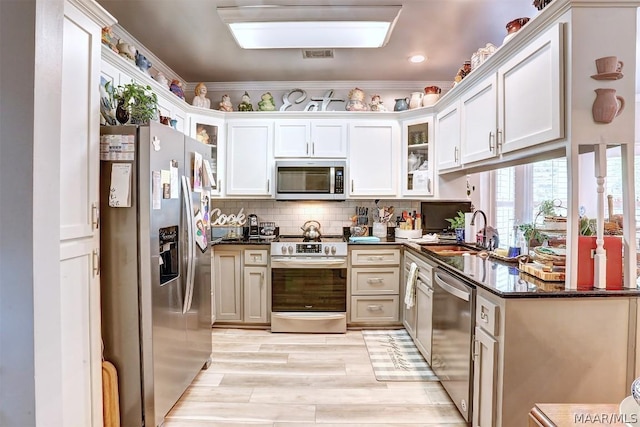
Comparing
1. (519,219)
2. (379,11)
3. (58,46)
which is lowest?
(519,219)

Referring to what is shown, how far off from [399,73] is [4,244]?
363 cm

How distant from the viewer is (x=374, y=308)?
346 centimetres

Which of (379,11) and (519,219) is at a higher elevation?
(379,11)

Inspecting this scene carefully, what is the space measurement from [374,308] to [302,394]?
136 centimetres

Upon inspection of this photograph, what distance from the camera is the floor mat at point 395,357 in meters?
2.56

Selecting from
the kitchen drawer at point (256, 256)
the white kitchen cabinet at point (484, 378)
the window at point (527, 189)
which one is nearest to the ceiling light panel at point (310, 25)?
the kitchen drawer at point (256, 256)

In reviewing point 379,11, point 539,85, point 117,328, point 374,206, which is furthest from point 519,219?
point 117,328

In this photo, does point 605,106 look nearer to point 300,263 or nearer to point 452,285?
point 452,285

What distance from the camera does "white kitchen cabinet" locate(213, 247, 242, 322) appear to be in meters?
3.46

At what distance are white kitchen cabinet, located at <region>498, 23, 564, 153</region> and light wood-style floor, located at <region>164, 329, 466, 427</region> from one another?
5.60 feet

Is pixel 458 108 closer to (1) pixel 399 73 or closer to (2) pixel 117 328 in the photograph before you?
(1) pixel 399 73

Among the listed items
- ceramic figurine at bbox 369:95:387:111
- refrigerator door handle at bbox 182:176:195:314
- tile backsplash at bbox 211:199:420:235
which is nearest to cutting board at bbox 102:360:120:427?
refrigerator door handle at bbox 182:176:195:314

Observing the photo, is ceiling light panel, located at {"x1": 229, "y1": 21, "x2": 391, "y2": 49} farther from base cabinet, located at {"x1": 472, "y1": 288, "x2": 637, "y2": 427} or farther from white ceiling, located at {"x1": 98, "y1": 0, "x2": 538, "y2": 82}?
base cabinet, located at {"x1": 472, "y1": 288, "x2": 637, "y2": 427}

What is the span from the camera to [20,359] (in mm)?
909
